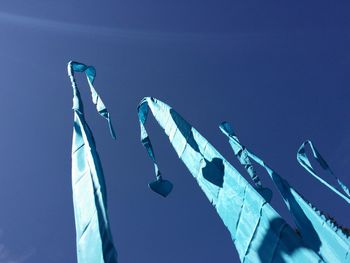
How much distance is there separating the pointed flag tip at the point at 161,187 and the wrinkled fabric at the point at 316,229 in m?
1.31

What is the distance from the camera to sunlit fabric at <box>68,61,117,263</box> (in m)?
2.70

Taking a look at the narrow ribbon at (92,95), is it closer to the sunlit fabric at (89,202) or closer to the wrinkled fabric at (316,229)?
the sunlit fabric at (89,202)

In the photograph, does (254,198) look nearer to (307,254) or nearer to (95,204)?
(307,254)

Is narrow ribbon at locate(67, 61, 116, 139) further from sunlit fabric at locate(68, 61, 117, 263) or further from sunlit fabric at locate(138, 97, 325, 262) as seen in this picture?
sunlit fabric at locate(138, 97, 325, 262)

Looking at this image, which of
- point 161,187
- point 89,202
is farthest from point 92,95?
point 89,202

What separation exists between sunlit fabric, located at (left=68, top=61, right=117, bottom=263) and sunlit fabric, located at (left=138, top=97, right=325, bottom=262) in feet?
3.86

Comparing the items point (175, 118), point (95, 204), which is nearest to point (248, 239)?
point (95, 204)

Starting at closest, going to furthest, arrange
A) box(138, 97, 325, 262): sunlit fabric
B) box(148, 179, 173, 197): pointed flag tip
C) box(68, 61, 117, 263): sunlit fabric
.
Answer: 1. box(68, 61, 117, 263): sunlit fabric
2. box(138, 97, 325, 262): sunlit fabric
3. box(148, 179, 173, 197): pointed flag tip

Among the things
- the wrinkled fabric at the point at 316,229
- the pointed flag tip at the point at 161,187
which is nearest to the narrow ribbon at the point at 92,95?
the pointed flag tip at the point at 161,187

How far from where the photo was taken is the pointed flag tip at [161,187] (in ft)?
15.4

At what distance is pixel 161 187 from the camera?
4.73 meters

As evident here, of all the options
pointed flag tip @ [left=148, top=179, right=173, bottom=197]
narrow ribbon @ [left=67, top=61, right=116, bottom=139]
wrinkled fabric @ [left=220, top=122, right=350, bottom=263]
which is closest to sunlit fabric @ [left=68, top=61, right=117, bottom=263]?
narrow ribbon @ [left=67, top=61, right=116, bottom=139]

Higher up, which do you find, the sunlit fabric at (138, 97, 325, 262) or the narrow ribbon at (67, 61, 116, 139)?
the narrow ribbon at (67, 61, 116, 139)

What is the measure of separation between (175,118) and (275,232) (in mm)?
2394
